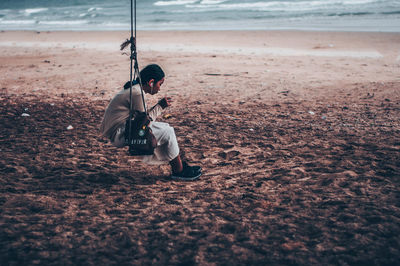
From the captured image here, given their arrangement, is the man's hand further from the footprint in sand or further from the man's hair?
the footprint in sand

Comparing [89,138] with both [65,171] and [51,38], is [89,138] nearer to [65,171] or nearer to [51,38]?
[65,171]

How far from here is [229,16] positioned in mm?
27750

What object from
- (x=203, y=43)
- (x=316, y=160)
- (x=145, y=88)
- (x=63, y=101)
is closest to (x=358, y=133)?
(x=316, y=160)

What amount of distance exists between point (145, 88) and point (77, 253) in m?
1.65

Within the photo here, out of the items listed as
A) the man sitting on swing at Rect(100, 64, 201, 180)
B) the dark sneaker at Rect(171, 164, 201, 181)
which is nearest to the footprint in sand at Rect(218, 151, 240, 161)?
the dark sneaker at Rect(171, 164, 201, 181)

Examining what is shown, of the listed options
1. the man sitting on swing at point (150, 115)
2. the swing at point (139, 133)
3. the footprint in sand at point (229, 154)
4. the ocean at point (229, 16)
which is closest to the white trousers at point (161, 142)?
the man sitting on swing at point (150, 115)

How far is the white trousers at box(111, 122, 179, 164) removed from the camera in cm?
345

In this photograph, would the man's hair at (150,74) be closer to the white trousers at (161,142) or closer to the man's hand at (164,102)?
the man's hand at (164,102)

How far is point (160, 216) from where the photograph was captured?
2953mm

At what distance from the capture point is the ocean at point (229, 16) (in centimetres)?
2078

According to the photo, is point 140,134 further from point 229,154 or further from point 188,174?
point 229,154

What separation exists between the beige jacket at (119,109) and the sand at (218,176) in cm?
57

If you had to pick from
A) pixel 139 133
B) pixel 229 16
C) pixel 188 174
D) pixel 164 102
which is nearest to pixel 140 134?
pixel 139 133

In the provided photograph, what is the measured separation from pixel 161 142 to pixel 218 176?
0.74 meters
